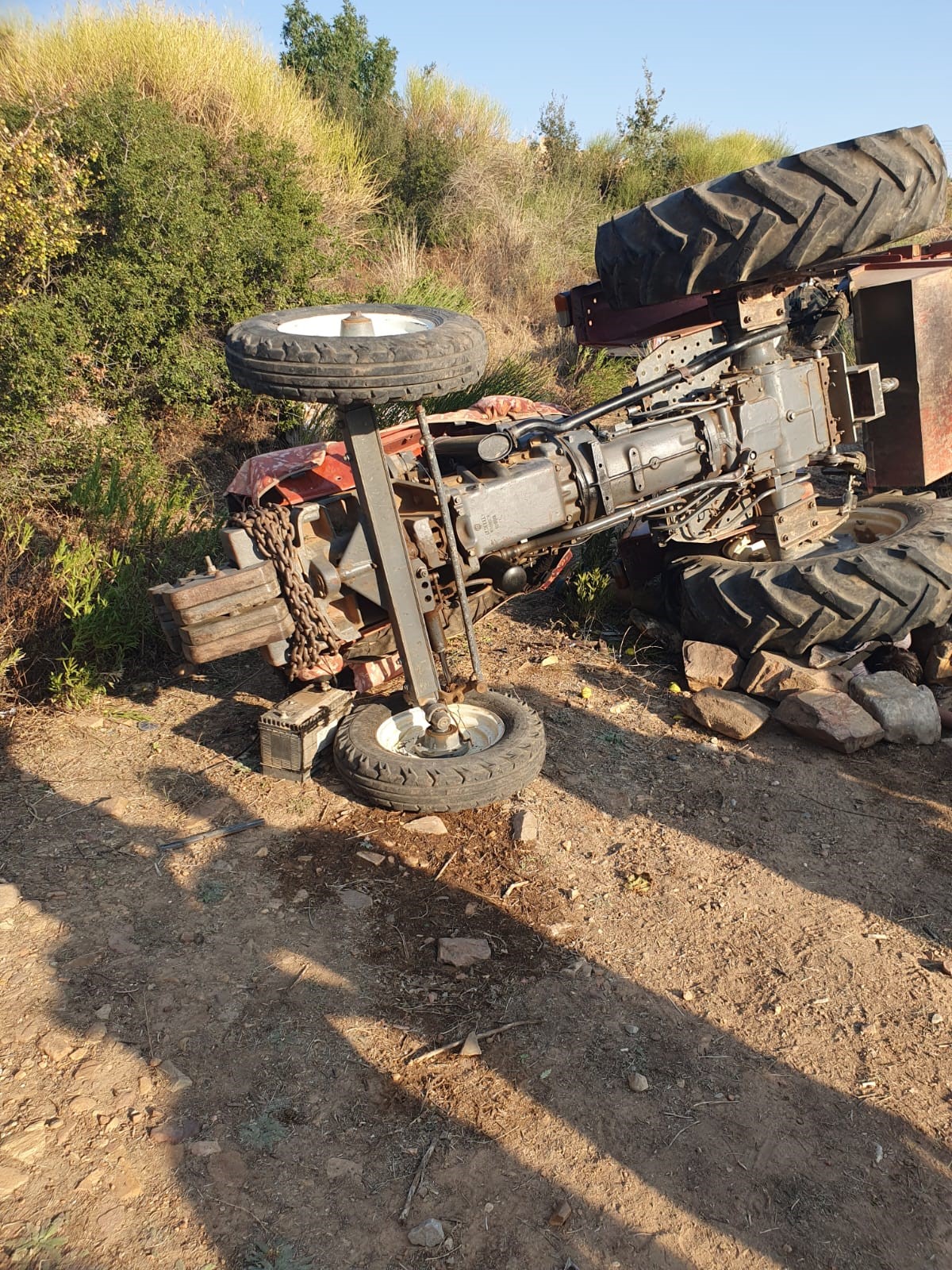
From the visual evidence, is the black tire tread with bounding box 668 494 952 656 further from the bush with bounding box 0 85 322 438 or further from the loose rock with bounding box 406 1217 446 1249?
the bush with bounding box 0 85 322 438

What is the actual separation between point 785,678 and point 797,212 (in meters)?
2.02

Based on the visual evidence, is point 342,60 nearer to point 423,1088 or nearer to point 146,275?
point 146,275

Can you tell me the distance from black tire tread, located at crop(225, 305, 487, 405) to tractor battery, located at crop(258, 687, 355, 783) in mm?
1271

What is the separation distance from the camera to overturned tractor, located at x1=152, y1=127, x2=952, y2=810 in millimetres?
3391

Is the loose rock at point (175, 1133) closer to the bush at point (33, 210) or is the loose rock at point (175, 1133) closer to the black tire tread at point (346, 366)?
the black tire tread at point (346, 366)

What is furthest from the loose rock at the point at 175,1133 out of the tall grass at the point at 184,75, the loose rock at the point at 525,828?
the tall grass at the point at 184,75

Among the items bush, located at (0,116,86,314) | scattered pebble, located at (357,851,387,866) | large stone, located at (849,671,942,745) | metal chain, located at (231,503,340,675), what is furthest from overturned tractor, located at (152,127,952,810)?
bush, located at (0,116,86,314)

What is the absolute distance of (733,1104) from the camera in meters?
2.39

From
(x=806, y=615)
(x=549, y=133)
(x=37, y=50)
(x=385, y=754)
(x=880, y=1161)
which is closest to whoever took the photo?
(x=880, y=1161)

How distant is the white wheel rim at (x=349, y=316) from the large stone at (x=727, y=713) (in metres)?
2.06

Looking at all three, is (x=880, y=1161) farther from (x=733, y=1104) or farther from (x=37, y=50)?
(x=37, y=50)

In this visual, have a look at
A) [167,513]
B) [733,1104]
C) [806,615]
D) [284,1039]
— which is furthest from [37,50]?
[733,1104]

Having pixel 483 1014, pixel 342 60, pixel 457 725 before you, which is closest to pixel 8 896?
pixel 483 1014

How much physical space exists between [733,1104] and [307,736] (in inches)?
79.3
